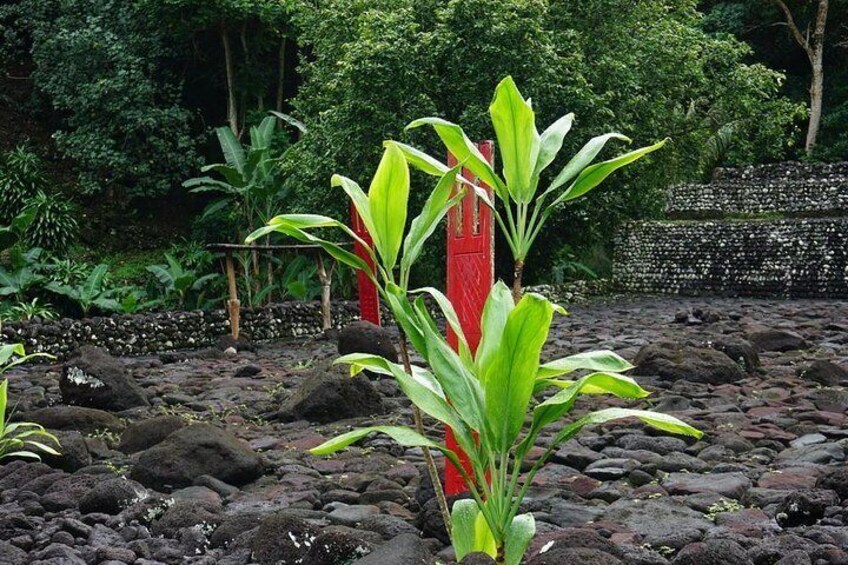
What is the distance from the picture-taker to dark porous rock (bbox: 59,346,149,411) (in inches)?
309

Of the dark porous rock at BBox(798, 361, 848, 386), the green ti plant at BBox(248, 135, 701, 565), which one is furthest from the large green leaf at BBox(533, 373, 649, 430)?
the dark porous rock at BBox(798, 361, 848, 386)

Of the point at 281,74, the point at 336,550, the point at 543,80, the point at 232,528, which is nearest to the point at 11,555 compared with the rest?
the point at 232,528

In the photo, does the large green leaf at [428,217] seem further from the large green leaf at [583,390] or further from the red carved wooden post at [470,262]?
the red carved wooden post at [470,262]

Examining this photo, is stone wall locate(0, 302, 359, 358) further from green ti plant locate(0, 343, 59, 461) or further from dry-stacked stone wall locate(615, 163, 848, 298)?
dry-stacked stone wall locate(615, 163, 848, 298)

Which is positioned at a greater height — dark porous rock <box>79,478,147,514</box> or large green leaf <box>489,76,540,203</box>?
large green leaf <box>489,76,540,203</box>

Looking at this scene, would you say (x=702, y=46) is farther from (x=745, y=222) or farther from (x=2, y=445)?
(x=2, y=445)

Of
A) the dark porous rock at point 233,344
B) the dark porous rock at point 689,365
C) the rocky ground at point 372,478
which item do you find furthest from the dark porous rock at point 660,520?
the dark porous rock at point 233,344

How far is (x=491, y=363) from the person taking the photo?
3.17 m

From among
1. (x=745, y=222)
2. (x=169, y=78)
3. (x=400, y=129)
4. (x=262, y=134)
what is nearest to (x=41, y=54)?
(x=169, y=78)

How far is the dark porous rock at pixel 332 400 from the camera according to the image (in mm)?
7453

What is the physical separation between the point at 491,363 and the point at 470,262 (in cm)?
145

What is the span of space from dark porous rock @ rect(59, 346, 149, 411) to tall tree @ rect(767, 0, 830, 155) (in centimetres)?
2048

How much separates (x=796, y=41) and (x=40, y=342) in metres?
21.4

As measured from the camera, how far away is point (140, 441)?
254 inches
